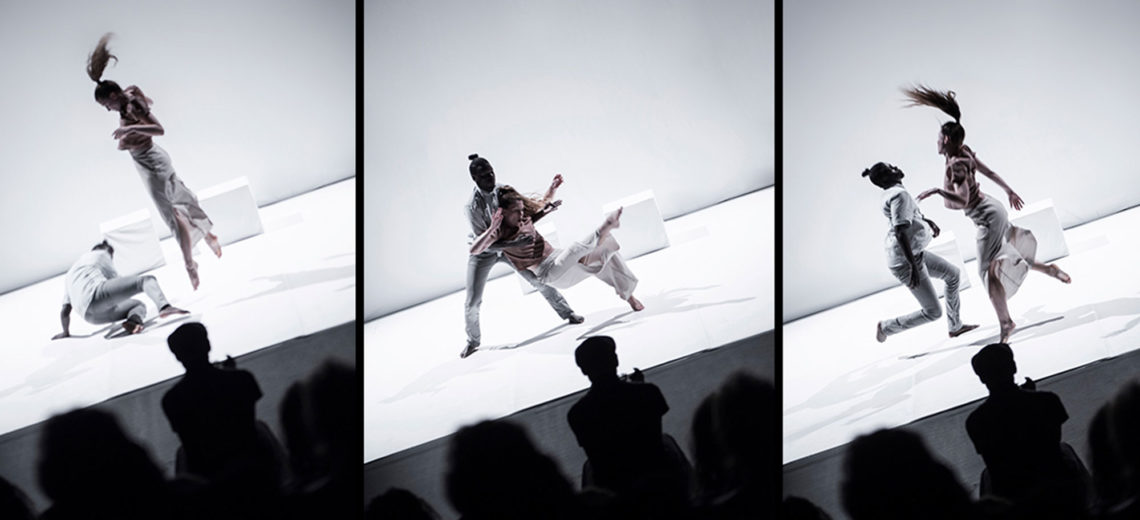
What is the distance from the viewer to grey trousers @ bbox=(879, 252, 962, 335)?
4.66 m

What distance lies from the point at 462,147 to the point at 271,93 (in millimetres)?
852

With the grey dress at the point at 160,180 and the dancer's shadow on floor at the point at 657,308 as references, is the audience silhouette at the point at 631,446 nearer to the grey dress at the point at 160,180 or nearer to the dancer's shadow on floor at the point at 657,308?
the dancer's shadow on floor at the point at 657,308

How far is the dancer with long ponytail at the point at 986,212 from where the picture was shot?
15.3 feet

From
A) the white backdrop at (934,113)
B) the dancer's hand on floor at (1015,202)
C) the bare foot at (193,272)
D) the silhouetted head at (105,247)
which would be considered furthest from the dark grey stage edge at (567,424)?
the silhouetted head at (105,247)

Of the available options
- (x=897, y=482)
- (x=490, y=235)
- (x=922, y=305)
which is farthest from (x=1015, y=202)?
(x=490, y=235)

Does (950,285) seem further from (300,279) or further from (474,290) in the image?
(300,279)

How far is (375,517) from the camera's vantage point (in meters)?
4.80

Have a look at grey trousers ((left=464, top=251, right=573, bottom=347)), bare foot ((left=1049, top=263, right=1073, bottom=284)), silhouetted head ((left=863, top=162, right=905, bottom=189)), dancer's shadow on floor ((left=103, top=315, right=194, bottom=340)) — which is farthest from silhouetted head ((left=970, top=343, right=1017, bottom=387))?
dancer's shadow on floor ((left=103, top=315, right=194, bottom=340))

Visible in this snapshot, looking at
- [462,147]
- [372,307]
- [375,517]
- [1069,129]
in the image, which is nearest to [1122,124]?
[1069,129]

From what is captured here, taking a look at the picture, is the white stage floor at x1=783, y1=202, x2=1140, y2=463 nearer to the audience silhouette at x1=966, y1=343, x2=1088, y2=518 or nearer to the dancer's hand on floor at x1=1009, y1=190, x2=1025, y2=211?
the audience silhouette at x1=966, y1=343, x2=1088, y2=518

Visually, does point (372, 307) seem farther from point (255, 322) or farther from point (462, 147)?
point (462, 147)

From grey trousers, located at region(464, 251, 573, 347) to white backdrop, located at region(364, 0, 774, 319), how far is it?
0.06 metres

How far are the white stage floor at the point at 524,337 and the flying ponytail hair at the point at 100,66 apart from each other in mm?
1466

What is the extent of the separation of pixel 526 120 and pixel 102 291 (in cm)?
192
